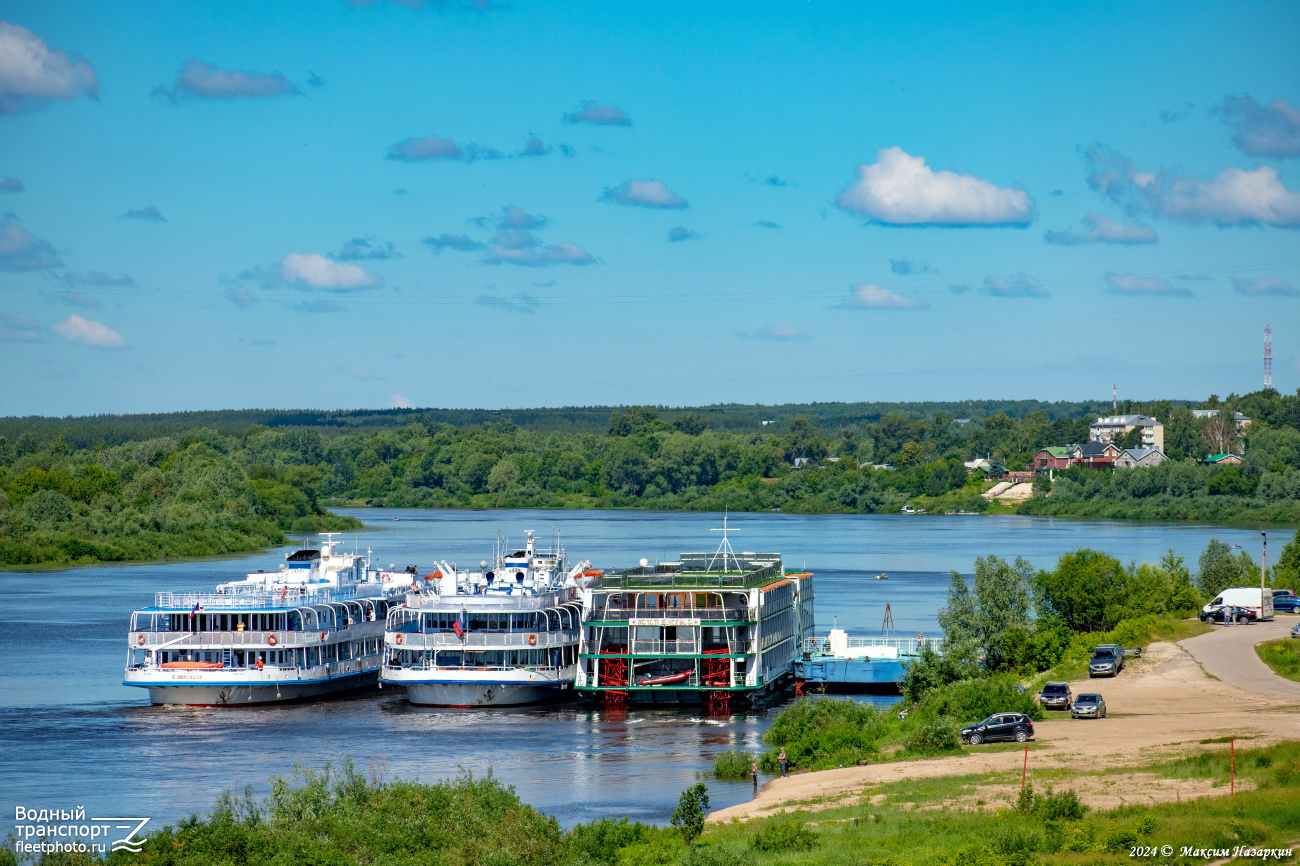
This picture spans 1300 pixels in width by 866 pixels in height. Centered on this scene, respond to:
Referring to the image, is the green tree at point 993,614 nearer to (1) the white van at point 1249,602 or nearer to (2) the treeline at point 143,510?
(1) the white van at point 1249,602

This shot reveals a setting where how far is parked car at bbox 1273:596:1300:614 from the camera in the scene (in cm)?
6912

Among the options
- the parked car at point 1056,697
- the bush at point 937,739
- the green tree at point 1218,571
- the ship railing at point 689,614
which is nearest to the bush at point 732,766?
the bush at point 937,739

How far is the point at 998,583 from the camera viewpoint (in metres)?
59.1

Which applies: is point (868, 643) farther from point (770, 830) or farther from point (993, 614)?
point (770, 830)

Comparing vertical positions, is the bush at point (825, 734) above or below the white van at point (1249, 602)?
below

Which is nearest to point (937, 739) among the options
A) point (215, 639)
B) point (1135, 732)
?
point (1135, 732)

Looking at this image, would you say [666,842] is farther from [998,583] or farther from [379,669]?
[379,669]

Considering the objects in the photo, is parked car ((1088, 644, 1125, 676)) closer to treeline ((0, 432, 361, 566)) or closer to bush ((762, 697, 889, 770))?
bush ((762, 697, 889, 770))

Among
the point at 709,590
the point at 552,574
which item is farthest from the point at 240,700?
the point at 709,590

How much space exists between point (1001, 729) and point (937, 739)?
2093 millimetres

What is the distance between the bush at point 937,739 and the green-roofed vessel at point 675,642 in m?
14.3

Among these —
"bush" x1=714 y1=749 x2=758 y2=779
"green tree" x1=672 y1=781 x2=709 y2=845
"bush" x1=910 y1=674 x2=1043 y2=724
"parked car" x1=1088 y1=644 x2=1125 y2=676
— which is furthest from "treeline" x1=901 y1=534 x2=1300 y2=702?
"green tree" x1=672 y1=781 x2=709 y2=845

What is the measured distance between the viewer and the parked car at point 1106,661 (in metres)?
52.3

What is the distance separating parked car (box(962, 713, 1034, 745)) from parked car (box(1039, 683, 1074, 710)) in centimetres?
382
